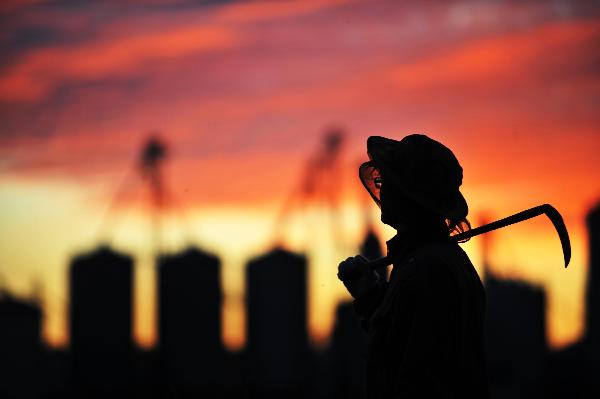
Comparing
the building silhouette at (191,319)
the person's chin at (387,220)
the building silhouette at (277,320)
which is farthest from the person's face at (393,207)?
the building silhouette at (277,320)

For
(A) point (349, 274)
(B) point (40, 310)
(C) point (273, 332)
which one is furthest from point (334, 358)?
(A) point (349, 274)

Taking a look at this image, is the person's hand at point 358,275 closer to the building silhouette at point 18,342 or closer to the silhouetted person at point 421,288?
the silhouetted person at point 421,288

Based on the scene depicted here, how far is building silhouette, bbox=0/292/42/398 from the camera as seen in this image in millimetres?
159375

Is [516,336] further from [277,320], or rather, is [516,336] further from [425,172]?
[425,172]

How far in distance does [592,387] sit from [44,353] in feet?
231

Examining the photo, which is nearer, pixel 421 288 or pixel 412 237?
pixel 421 288

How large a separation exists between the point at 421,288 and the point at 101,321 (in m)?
140

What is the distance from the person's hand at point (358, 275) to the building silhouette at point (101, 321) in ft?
441

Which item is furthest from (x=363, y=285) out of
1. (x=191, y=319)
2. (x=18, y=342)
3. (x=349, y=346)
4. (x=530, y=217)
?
(x=18, y=342)

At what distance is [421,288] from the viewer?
5.34m

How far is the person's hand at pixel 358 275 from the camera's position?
5.73 m

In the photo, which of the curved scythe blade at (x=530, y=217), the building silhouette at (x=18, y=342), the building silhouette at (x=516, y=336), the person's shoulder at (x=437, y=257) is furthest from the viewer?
the building silhouette at (x=18, y=342)

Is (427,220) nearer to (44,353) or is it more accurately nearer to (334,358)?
(334,358)

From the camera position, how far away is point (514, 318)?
523 ft
